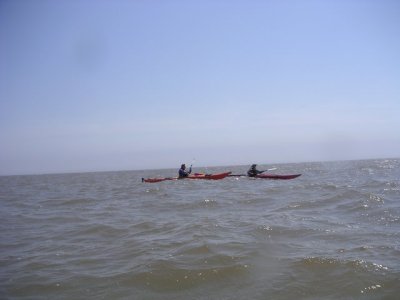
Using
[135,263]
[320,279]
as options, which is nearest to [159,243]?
[135,263]

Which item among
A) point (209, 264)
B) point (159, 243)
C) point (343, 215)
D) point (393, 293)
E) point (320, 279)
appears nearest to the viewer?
point (393, 293)

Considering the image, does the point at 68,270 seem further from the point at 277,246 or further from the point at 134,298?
the point at 277,246

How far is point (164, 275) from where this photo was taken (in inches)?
224

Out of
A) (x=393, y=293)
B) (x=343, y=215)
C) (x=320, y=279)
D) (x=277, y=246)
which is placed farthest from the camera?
(x=343, y=215)

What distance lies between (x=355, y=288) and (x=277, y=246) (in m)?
2.20

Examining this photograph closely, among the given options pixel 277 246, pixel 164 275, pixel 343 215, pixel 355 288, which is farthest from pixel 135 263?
pixel 343 215

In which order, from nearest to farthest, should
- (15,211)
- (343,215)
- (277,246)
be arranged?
(277,246)
(343,215)
(15,211)

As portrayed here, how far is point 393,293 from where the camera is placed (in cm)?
468

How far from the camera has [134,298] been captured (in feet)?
16.0

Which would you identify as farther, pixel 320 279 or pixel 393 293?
pixel 320 279

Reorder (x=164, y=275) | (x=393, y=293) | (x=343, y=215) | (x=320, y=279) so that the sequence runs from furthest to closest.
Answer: (x=343, y=215) < (x=164, y=275) < (x=320, y=279) < (x=393, y=293)

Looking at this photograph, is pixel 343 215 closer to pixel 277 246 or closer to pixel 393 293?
pixel 277 246

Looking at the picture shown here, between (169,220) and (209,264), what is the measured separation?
442 cm

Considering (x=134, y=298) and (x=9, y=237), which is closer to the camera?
(x=134, y=298)
